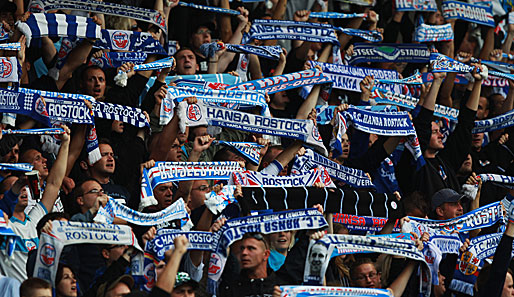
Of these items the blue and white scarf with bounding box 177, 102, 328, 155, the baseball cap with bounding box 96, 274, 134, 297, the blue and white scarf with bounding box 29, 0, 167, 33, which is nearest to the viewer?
the baseball cap with bounding box 96, 274, 134, 297

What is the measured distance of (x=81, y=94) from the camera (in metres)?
8.44

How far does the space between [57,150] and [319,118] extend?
2.55 m

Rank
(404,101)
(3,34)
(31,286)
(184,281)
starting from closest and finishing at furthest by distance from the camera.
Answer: (31,286) → (184,281) → (3,34) → (404,101)

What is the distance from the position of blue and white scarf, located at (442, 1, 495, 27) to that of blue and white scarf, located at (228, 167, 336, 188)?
4147 millimetres

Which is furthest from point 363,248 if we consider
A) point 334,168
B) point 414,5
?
point 414,5

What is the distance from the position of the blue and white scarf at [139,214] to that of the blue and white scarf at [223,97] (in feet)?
4.31

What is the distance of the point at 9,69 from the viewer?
7.93 metres

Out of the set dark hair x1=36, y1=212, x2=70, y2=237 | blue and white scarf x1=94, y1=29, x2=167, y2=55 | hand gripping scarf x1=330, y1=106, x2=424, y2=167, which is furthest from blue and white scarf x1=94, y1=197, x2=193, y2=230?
blue and white scarf x1=94, y1=29, x2=167, y2=55

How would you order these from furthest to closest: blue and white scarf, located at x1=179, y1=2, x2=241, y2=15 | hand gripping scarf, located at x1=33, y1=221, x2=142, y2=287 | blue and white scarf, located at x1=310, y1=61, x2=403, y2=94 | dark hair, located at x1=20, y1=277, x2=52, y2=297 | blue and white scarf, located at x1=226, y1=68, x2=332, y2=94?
1. blue and white scarf, located at x1=179, y1=2, x2=241, y2=15
2. blue and white scarf, located at x1=310, y1=61, x2=403, y2=94
3. blue and white scarf, located at x1=226, y1=68, x2=332, y2=94
4. hand gripping scarf, located at x1=33, y1=221, x2=142, y2=287
5. dark hair, located at x1=20, y1=277, x2=52, y2=297

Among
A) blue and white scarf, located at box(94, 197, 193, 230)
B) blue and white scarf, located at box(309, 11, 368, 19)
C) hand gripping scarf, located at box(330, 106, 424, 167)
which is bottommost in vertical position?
blue and white scarf, located at box(94, 197, 193, 230)

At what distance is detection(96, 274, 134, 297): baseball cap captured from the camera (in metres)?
6.56

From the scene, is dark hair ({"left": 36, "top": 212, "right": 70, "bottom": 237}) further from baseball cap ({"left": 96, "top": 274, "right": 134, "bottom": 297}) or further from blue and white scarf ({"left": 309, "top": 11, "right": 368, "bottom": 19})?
blue and white scarf ({"left": 309, "top": 11, "right": 368, "bottom": 19})

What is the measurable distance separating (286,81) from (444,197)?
178 centimetres

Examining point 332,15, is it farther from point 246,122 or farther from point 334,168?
point 246,122
